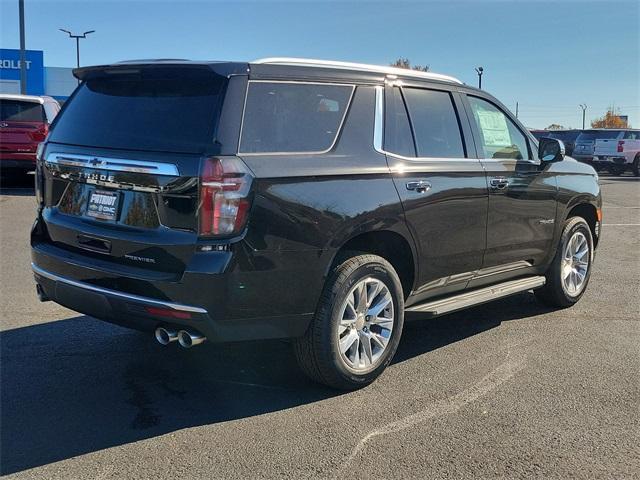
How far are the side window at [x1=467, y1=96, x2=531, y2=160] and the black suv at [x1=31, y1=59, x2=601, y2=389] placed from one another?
39 centimetres

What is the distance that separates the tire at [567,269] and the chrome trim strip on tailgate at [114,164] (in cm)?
389

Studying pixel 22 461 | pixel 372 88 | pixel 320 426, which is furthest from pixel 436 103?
pixel 22 461

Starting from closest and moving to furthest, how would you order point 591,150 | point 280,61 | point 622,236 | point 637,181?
point 280,61
point 622,236
point 637,181
point 591,150

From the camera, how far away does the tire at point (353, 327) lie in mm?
3928

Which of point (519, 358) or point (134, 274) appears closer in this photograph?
point (134, 274)

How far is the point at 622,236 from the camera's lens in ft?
35.3

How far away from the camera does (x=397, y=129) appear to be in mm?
4488

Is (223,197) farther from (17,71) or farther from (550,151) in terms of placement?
(17,71)

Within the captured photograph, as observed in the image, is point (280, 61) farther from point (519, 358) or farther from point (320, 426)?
point (519, 358)

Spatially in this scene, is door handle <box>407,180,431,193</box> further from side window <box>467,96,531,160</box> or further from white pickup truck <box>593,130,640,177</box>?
white pickup truck <box>593,130,640,177</box>

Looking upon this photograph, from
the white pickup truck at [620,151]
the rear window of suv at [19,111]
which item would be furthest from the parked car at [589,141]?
the rear window of suv at [19,111]

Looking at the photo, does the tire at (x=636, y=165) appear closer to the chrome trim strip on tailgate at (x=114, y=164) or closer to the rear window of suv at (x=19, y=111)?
the rear window of suv at (x=19, y=111)

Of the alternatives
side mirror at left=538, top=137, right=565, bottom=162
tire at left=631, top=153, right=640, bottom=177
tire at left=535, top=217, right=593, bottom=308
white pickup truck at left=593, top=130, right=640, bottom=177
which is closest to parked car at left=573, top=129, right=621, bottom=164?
white pickup truck at left=593, top=130, right=640, bottom=177

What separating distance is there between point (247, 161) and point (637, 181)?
76.6 feet
